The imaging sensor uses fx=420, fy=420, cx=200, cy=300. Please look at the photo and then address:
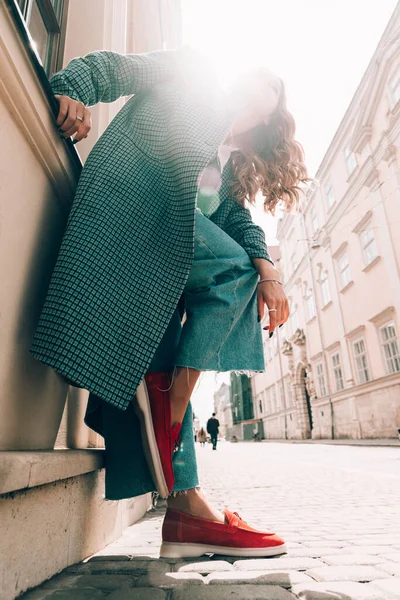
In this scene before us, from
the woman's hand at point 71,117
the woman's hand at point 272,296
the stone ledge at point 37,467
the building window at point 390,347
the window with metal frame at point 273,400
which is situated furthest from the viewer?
the window with metal frame at point 273,400

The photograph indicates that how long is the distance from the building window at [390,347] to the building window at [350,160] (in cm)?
638

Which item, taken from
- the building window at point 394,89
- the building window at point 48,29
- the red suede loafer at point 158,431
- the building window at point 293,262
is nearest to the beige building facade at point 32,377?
the red suede loafer at point 158,431

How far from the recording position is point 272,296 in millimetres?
1539

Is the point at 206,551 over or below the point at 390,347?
below

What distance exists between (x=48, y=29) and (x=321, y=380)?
782 inches

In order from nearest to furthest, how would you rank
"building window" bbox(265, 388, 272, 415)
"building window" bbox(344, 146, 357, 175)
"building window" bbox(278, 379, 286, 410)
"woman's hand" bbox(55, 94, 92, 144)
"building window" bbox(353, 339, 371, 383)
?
"woman's hand" bbox(55, 94, 92, 144)
"building window" bbox(353, 339, 371, 383)
"building window" bbox(344, 146, 357, 175)
"building window" bbox(278, 379, 286, 410)
"building window" bbox(265, 388, 272, 415)

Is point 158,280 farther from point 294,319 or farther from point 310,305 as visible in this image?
point 294,319

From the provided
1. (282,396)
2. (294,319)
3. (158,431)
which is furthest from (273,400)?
(158,431)

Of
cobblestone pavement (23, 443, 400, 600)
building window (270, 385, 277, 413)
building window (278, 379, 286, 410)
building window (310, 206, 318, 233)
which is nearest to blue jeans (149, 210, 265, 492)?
cobblestone pavement (23, 443, 400, 600)

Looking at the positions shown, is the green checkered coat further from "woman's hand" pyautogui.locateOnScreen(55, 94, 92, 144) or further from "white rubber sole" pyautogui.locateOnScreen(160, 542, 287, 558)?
"white rubber sole" pyautogui.locateOnScreen(160, 542, 287, 558)

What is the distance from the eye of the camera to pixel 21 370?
1.08m

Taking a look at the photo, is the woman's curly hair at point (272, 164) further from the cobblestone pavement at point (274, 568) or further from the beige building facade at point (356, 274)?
the beige building facade at point (356, 274)

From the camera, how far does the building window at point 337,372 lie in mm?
17562

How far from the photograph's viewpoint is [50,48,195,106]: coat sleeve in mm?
1324
